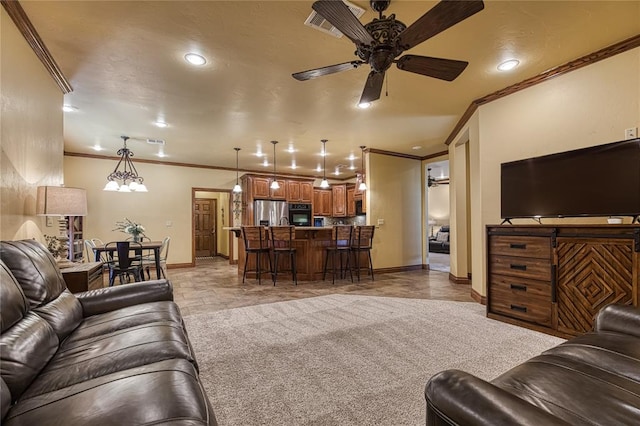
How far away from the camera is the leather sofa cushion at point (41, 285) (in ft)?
5.36

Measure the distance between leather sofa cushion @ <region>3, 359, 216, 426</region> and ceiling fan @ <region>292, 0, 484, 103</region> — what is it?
74.1 inches

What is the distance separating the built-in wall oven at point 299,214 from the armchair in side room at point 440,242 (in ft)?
16.1

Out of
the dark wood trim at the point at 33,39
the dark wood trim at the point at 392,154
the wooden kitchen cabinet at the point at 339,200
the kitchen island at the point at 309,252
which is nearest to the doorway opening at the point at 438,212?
the wooden kitchen cabinet at the point at 339,200

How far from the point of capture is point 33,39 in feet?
8.13

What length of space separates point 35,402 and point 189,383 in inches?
19.6

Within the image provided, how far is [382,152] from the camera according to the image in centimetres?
663

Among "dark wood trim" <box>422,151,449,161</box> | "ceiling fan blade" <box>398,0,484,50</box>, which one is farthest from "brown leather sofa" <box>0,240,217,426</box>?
"dark wood trim" <box>422,151,449,161</box>

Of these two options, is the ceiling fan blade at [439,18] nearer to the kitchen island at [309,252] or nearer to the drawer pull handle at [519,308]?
the drawer pull handle at [519,308]

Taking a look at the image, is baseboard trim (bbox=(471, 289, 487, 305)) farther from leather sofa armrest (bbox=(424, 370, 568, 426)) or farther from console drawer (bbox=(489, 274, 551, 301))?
leather sofa armrest (bbox=(424, 370, 568, 426))

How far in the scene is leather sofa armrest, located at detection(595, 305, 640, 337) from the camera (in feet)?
4.87

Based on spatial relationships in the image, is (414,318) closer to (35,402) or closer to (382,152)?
(35,402)

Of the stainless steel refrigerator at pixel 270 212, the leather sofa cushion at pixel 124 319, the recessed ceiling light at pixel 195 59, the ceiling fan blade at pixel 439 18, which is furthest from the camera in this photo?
the stainless steel refrigerator at pixel 270 212

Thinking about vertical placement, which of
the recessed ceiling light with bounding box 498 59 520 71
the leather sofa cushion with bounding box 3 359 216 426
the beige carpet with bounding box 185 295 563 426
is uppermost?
the recessed ceiling light with bounding box 498 59 520 71

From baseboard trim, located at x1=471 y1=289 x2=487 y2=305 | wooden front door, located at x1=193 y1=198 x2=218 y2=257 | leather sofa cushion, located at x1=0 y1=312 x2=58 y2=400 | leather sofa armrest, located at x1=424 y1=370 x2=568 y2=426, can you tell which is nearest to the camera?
leather sofa armrest, located at x1=424 y1=370 x2=568 y2=426
